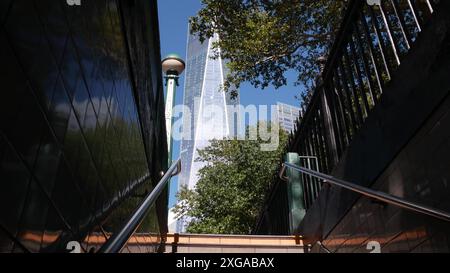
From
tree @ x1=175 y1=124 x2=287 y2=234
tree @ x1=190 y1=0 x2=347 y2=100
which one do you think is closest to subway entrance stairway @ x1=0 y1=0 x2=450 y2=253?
tree @ x1=190 y1=0 x2=347 y2=100

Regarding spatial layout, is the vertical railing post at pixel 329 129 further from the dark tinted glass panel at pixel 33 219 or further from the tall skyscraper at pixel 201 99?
the tall skyscraper at pixel 201 99

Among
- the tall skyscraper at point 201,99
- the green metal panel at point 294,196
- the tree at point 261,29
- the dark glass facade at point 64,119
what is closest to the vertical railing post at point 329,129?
the green metal panel at point 294,196

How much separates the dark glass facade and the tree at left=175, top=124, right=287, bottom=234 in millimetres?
12971

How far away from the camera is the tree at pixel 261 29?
10570 millimetres

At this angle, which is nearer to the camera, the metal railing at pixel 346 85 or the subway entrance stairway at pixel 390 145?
the subway entrance stairway at pixel 390 145

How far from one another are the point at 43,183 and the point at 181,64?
7.17 meters

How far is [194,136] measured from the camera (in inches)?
3337

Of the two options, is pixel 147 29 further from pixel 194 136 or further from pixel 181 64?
pixel 194 136

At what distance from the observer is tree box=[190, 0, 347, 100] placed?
34.7ft

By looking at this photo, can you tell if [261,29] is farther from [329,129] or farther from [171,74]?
[329,129]

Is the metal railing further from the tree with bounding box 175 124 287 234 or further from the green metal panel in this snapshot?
the tree with bounding box 175 124 287 234

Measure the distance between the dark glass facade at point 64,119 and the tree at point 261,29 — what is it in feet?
24.2
